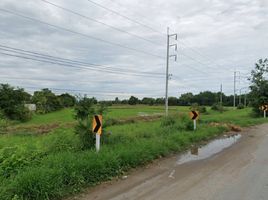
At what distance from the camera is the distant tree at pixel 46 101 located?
2707 inches

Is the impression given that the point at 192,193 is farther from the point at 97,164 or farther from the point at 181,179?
the point at 97,164

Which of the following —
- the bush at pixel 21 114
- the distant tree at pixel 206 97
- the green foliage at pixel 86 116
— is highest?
the distant tree at pixel 206 97

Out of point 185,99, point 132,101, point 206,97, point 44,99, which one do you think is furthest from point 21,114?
point 206,97

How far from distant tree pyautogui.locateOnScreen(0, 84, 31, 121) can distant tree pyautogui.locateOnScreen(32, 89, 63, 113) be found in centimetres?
1501

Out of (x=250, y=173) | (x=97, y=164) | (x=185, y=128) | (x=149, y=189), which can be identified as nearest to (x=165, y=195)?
(x=149, y=189)

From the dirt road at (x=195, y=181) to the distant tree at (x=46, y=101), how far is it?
2496 inches

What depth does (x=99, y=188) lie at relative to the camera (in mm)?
6113

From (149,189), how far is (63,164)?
210 centimetres

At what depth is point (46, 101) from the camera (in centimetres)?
7000

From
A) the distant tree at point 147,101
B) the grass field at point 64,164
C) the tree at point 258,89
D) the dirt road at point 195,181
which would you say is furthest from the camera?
the distant tree at point 147,101

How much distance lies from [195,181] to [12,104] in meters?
49.5

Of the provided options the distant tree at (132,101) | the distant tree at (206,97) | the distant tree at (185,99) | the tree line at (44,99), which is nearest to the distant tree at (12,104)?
the tree line at (44,99)

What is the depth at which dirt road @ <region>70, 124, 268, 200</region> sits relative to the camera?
18.3 ft

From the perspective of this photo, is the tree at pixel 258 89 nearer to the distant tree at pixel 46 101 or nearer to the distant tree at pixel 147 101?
the distant tree at pixel 46 101
